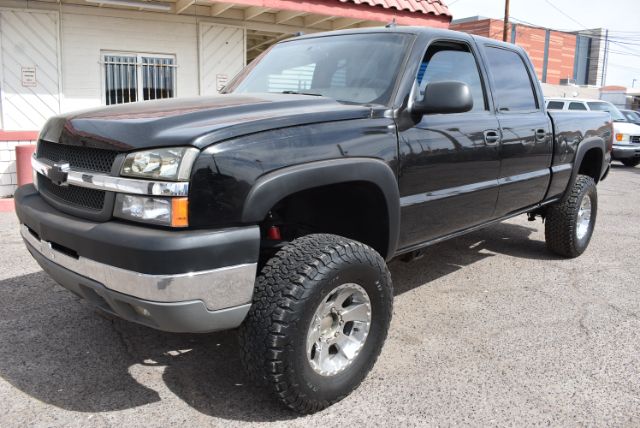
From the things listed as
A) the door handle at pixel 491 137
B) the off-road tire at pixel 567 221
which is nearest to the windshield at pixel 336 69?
the door handle at pixel 491 137

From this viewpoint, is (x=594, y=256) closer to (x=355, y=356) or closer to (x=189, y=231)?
(x=355, y=356)

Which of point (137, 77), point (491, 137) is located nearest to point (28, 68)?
point (137, 77)

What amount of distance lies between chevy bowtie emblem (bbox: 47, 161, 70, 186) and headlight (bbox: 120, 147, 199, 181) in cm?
49

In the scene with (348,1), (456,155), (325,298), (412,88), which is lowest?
(325,298)

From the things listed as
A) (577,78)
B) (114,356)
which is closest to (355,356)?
(114,356)

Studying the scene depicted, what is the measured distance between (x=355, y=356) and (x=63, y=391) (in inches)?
59.7

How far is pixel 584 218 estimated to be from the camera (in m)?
5.79

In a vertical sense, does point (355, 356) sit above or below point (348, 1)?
below

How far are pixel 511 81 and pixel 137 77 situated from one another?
690 centimetres

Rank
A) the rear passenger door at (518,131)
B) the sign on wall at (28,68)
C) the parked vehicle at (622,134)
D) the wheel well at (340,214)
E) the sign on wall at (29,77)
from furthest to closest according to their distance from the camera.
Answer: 1. the parked vehicle at (622,134)
2. the sign on wall at (29,77)
3. the sign on wall at (28,68)
4. the rear passenger door at (518,131)
5. the wheel well at (340,214)

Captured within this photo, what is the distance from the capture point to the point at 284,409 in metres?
2.71

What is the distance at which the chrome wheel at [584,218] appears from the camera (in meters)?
5.63

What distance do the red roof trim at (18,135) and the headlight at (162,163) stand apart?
6633 millimetres

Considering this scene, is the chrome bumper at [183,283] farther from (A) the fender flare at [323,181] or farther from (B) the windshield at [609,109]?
(B) the windshield at [609,109]
